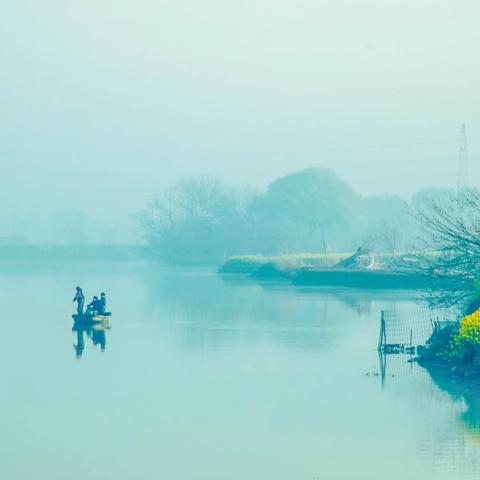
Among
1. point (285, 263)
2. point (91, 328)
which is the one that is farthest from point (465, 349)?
point (285, 263)

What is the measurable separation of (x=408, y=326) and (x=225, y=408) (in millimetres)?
27246

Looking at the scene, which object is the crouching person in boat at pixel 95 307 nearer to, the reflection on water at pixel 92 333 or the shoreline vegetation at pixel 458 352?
the reflection on water at pixel 92 333

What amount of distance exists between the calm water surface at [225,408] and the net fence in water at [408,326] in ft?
3.81

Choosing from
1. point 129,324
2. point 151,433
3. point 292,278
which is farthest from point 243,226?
point 151,433

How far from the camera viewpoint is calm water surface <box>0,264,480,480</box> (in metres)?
24.7

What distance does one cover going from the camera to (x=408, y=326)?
188 ft

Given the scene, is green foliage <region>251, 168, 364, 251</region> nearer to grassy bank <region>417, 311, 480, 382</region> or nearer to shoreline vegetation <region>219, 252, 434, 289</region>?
shoreline vegetation <region>219, 252, 434, 289</region>

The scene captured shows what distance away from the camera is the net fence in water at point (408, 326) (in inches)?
1770

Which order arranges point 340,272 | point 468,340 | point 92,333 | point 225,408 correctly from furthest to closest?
point 340,272
point 92,333
point 468,340
point 225,408

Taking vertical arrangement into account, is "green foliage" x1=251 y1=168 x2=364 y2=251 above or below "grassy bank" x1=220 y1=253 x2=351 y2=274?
above

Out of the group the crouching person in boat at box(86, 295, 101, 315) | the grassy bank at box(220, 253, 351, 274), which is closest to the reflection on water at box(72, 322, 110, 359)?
the crouching person in boat at box(86, 295, 101, 315)

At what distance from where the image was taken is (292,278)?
11488 centimetres

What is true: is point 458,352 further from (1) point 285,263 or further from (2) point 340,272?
(1) point 285,263

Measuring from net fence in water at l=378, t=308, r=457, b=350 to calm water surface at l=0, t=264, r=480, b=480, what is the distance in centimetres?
116
